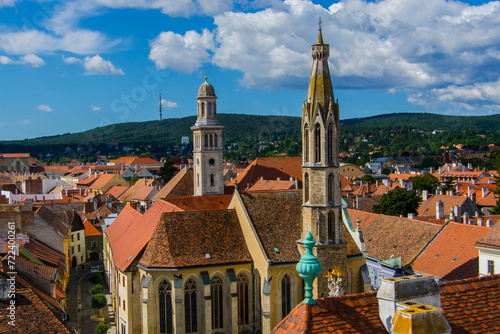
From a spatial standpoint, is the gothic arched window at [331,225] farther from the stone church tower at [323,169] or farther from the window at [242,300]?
the window at [242,300]

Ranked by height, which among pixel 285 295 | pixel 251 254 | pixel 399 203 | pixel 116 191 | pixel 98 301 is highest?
pixel 116 191

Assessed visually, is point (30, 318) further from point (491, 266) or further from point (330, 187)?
point (491, 266)

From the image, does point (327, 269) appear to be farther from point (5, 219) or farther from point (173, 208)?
point (5, 219)

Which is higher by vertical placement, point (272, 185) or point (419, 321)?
point (272, 185)

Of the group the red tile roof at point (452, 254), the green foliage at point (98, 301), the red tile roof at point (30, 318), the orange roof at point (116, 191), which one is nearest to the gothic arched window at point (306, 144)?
the red tile roof at point (452, 254)

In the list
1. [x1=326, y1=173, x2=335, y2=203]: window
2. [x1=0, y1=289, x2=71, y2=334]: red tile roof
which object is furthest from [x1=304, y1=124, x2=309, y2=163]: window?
[x1=0, y1=289, x2=71, y2=334]: red tile roof

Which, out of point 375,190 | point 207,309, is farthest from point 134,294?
point 375,190

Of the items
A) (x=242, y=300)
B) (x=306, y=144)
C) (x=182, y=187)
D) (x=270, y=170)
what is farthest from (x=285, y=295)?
(x=270, y=170)
